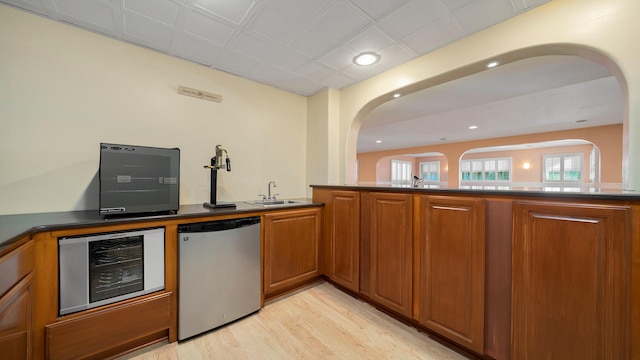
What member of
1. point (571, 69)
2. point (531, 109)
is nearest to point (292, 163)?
point (571, 69)

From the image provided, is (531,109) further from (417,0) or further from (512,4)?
(417,0)

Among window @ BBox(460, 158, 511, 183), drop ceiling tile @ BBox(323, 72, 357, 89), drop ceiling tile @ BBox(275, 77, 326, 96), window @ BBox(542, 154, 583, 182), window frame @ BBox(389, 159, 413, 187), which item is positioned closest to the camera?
drop ceiling tile @ BBox(323, 72, 357, 89)

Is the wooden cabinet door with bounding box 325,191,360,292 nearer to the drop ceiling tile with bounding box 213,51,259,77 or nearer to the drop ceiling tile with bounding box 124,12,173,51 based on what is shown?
the drop ceiling tile with bounding box 213,51,259,77

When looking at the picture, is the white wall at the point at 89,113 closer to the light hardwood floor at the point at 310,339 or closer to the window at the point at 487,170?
the light hardwood floor at the point at 310,339

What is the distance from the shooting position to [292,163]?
3.27m

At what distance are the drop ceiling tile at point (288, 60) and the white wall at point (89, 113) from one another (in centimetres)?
59

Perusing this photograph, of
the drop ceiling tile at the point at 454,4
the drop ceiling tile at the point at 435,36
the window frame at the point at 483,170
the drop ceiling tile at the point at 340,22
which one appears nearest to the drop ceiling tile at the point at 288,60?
the drop ceiling tile at the point at 340,22

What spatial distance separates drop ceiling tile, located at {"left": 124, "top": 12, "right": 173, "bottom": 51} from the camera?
5.89ft

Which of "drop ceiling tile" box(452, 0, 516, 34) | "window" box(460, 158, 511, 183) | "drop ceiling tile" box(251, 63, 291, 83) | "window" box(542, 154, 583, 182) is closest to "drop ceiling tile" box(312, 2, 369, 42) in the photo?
"drop ceiling tile" box(452, 0, 516, 34)

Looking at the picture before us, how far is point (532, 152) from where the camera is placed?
8859mm

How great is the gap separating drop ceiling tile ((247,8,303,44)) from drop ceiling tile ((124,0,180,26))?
53 centimetres

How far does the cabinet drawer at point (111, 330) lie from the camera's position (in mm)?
1355

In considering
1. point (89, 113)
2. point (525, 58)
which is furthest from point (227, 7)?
point (525, 58)

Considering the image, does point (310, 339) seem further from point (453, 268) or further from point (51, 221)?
point (51, 221)
